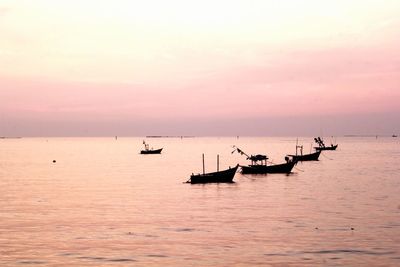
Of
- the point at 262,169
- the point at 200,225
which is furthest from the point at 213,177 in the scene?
the point at 200,225

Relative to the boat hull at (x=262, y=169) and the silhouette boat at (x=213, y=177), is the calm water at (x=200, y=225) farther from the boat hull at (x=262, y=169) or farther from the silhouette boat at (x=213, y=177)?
the boat hull at (x=262, y=169)

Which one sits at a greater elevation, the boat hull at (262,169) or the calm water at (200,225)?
the boat hull at (262,169)

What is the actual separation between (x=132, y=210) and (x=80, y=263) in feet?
65.2

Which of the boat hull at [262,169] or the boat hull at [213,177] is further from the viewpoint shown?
the boat hull at [262,169]

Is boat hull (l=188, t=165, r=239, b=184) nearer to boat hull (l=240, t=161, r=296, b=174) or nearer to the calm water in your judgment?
the calm water

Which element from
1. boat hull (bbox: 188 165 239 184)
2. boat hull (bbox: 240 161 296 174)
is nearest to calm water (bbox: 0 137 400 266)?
boat hull (bbox: 188 165 239 184)

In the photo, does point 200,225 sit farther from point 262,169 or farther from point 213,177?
point 262,169

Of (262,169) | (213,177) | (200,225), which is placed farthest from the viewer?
(262,169)

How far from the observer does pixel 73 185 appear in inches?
2970

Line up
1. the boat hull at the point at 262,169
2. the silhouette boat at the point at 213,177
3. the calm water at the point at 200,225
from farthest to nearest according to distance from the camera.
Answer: the boat hull at the point at 262,169 → the silhouette boat at the point at 213,177 → the calm water at the point at 200,225

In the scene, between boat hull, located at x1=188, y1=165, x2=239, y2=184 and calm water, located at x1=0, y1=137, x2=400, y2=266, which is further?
boat hull, located at x1=188, y1=165, x2=239, y2=184

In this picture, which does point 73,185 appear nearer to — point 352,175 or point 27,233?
point 27,233

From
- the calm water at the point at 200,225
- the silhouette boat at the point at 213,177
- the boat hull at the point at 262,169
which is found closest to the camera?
the calm water at the point at 200,225

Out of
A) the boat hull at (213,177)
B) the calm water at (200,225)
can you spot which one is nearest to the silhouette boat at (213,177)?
the boat hull at (213,177)
